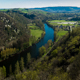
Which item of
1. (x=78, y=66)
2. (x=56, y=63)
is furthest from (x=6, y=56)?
(x=78, y=66)

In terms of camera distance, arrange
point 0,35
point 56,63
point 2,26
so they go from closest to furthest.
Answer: point 56,63
point 0,35
point 2,26

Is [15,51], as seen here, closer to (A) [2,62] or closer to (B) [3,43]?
(A) [2,62]

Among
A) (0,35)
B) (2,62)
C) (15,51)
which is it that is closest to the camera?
(2,62)

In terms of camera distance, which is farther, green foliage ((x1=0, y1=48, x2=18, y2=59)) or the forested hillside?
green foliage ((x1=0, y1=48, x2=18, y2=59))

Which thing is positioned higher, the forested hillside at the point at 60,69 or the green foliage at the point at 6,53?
the forested hillside at the point at 60,69

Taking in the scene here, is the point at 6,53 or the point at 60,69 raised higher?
the point at 60,69

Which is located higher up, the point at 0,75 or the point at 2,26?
the point at 2,26

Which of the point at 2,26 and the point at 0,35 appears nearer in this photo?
the point at 0,35

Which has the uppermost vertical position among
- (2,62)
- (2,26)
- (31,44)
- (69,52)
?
(2,26)

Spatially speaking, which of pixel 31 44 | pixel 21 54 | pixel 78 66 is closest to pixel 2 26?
pixel 31 44

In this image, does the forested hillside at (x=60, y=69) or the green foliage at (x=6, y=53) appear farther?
the green foliage at (x=6, y=53)

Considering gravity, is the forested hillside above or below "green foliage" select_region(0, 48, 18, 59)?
above
